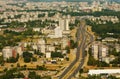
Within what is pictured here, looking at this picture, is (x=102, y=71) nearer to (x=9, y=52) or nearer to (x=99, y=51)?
(x=99, y=51)

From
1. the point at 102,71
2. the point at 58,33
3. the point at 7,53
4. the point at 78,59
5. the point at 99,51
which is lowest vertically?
the point at 102,71

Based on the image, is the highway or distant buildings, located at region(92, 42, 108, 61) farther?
distant buildings, located at region(92, 42, 108, 61)

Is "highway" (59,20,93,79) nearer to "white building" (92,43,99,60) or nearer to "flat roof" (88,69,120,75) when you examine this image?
"white building" (92,43,99,60)

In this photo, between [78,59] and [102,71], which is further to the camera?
[78,59]

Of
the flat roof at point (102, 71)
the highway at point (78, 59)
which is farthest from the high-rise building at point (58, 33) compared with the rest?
the flat roof at point (102, 71)

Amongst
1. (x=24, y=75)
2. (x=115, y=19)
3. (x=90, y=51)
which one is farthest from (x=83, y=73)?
(x=115, y=19)

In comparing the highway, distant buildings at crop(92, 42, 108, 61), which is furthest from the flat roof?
distant buildings at crop(92, 42, 108, 61)

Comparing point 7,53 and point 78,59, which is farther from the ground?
point 7,53

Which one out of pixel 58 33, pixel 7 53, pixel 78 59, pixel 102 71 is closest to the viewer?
pixel 102 71

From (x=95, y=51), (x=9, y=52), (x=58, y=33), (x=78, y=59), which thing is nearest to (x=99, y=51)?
(x=95, y=51)
